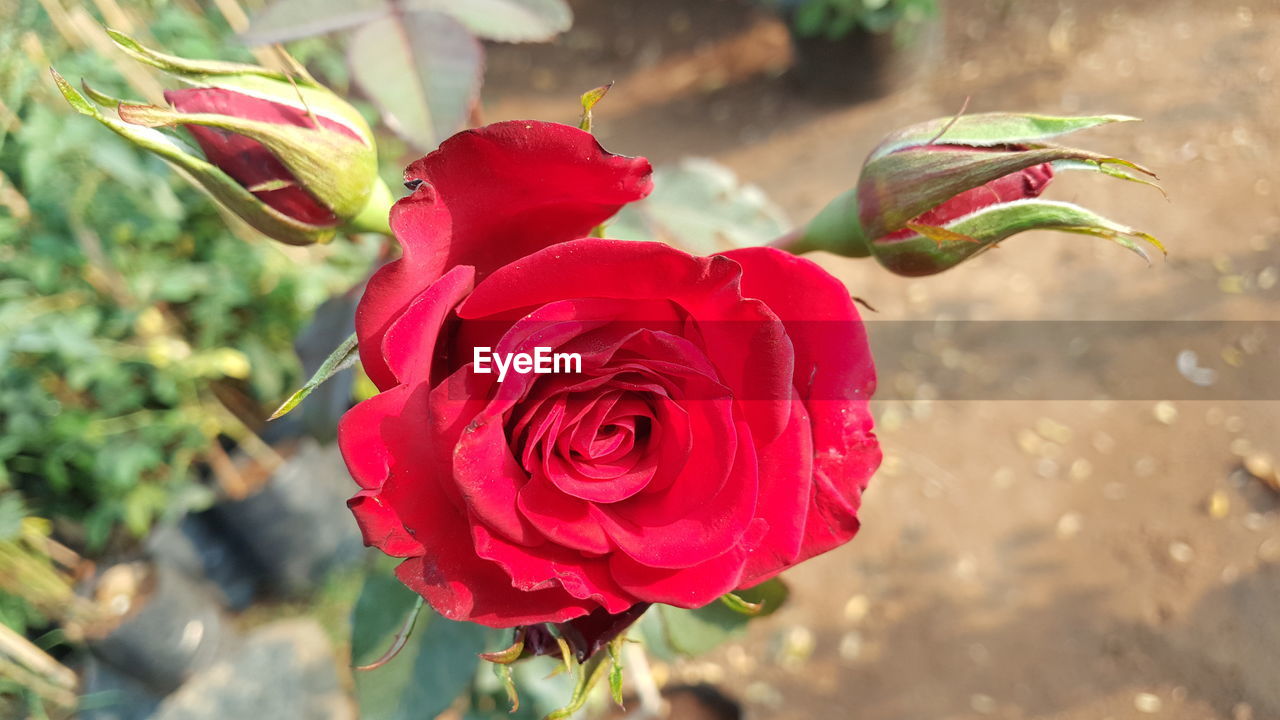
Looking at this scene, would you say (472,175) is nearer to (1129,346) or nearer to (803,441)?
(803,441)

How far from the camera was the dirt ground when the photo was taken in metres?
1.45

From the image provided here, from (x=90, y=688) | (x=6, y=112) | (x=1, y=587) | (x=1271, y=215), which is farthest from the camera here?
(x=1271, y=215)

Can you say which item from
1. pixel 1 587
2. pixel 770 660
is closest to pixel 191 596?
pixel 1 587

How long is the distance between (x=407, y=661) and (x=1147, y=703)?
4.63 ft

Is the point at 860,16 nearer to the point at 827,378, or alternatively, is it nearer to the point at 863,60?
the point at 863,60

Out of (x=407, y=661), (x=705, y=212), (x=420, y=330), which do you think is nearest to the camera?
(x=420, y=330)

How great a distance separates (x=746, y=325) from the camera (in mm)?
320

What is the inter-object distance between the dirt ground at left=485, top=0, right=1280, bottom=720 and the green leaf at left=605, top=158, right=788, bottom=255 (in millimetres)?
593

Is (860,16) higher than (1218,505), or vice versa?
(860,16)

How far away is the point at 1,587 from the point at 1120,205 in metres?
2.83

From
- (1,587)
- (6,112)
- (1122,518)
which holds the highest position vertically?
(6,112)

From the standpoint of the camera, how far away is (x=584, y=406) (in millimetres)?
331

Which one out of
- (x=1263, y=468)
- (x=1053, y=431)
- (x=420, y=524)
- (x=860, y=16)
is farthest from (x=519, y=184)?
(x=860, y=16)

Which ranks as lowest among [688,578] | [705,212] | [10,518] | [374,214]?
[10,518]
